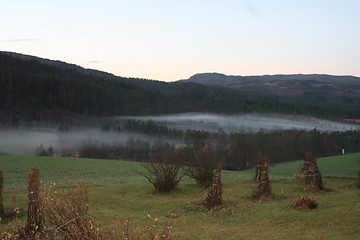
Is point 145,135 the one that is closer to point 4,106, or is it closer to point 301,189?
point 4,106

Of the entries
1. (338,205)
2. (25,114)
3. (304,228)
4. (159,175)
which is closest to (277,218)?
(304,228)

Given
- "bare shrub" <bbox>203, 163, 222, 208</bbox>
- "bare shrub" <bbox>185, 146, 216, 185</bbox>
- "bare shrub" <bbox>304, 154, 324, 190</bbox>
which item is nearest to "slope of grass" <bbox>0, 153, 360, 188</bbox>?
"bare shrub" <bbox>185, 146, 216, 185</bbox>

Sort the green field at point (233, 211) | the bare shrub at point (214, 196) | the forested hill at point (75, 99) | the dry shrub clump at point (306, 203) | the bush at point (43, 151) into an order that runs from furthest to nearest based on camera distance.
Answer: the forested hill at point (75, 99), the bush at point (43, 151), the bare shrub at point (214, 196), the dry shrub clump at point (306, 203), the green field at point (233, 211)

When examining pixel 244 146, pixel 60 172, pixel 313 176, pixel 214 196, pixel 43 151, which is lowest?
pixel 43 151

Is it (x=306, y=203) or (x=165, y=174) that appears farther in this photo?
(x=165, y=174)

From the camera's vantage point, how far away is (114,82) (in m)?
164

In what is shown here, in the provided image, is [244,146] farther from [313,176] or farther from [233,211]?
[233,211]

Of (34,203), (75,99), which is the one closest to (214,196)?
(34,203)

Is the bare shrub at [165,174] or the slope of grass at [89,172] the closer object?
the bare shrub at [165,174]

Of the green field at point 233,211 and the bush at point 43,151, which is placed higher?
the green field at point 233,211

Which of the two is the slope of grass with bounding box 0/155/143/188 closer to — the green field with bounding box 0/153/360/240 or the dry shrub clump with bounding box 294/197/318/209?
the green field with bounding box 0/153/360/240

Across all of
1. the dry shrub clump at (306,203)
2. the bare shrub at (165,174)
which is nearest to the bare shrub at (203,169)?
the bare shrub at (165,174)

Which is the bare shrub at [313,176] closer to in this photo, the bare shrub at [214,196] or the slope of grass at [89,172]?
the bare shrub at [214,196]

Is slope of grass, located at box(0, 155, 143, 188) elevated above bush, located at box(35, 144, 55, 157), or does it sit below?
above
